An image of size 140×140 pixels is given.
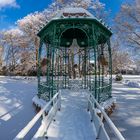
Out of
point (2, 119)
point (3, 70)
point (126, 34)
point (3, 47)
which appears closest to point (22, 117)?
point (2, 119)

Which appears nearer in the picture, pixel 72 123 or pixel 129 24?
pixel 72 123

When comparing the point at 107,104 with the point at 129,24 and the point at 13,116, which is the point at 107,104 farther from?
the point at 129,24

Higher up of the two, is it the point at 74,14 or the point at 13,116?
the point at 74,14

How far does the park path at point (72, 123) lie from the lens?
6.45 meters

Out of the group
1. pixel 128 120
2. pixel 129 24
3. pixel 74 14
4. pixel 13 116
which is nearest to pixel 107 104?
pixel 128 120

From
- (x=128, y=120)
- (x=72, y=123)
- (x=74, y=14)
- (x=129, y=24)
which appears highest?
(x=129, y=24)

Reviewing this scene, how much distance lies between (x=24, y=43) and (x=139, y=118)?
28.3 meters

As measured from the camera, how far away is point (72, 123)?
25.1 ft

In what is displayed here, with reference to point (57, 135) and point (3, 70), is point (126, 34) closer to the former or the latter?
point (57, 135)

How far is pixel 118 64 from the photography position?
3656cm

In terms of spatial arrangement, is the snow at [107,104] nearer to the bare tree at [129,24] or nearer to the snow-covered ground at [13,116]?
the snow-covered ground at [13,116]

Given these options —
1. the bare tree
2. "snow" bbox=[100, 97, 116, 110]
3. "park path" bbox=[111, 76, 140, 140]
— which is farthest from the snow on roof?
the bare tree

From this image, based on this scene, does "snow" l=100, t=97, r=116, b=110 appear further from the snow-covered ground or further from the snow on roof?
the snow on roof

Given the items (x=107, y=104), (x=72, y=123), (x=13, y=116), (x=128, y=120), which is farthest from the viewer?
(x=107, y=104)
